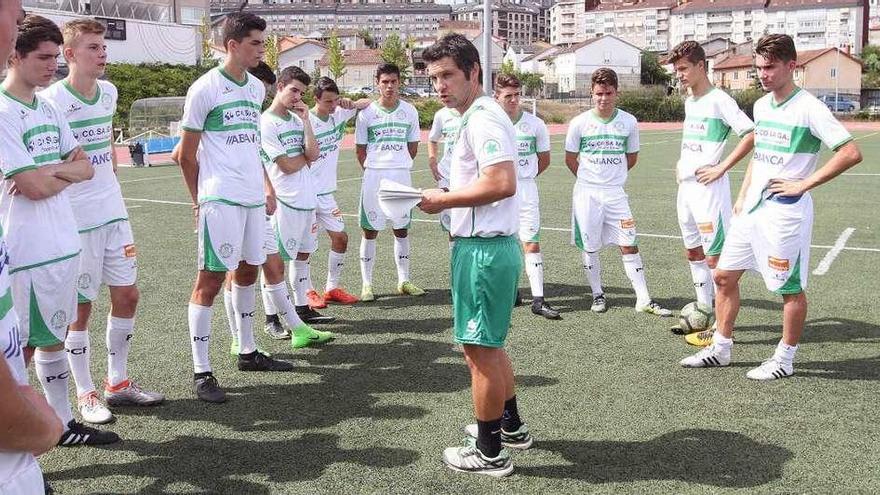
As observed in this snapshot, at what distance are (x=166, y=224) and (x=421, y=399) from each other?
9.64 metres

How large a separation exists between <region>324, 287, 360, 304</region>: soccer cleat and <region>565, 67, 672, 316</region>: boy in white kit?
2477 millimetres

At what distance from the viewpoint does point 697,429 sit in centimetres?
470

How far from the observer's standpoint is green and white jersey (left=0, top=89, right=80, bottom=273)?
151 inches

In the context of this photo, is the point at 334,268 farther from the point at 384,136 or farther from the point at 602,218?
the point at 602,218

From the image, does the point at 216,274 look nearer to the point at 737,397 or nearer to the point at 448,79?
the point at 448,79

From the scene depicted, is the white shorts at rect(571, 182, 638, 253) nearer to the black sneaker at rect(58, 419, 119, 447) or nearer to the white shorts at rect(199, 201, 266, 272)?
the white shorts at rect(199, 201, 266, 272)

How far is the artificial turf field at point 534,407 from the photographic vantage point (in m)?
4.10

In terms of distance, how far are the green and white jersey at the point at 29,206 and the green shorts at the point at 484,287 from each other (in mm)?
2054

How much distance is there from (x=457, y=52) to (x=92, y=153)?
267 centimetres

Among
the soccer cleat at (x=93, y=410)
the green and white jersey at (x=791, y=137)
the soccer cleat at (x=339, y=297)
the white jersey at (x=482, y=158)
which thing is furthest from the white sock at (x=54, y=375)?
the green and white jersey at (x=791, y=137)

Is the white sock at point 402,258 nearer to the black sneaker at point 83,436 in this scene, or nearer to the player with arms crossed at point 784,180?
the player with arms crossed at point 784,180

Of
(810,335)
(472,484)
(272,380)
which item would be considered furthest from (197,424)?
(810,335)

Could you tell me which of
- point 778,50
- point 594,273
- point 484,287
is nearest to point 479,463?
point 484,287

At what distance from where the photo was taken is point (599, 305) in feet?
25.2
